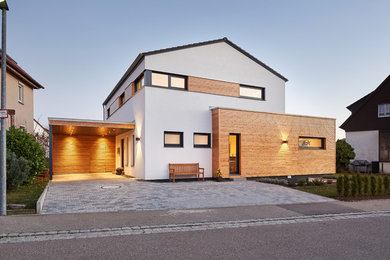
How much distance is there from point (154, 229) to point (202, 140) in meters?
9.93

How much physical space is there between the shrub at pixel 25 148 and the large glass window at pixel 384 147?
2469 centimetres

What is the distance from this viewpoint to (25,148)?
12.1 metres

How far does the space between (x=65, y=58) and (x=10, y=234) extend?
2741 centimetres

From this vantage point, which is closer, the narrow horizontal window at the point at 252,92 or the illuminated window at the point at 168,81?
the illuminated window at the point at 168,81

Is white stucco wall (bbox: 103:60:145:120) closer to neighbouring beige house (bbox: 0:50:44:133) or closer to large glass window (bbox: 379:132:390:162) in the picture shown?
neighbouring beige house (bbox: 0:50:44:133)

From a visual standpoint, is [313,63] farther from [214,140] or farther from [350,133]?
[214,140]

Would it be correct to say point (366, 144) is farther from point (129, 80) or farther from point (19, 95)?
point (19, 95)

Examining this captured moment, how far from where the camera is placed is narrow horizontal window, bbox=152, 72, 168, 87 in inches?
578

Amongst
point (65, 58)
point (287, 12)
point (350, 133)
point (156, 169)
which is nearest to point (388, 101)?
point (350, 133)

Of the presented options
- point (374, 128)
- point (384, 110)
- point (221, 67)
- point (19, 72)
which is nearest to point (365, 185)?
point (221, 67)

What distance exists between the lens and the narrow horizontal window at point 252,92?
1789 centimetres

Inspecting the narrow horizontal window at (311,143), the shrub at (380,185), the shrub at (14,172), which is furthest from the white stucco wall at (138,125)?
the shrub at (380,185)

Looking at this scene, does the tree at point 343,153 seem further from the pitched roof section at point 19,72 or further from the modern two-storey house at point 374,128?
the pitched roof section at point 19,72

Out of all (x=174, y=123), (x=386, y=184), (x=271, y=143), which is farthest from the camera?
(x=271, y=143)
